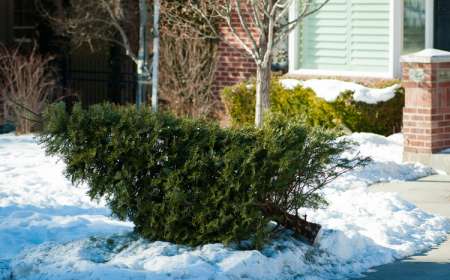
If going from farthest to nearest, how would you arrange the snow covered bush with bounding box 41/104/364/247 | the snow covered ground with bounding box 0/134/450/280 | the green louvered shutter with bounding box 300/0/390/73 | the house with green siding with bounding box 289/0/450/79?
the green louvered shutter with bounding box 300/0/390/73
the house with green siding with bounding box 289/0/450/79
the snow covered bush with bounding box 41/104/364/247
the snow covered ground with bounding box 0/134/450/280

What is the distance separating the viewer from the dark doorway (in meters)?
15.3

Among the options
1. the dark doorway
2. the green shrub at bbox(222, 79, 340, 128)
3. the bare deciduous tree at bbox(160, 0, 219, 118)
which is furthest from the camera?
the bare deciduous tree at bbox(160, 0, 219, 118)

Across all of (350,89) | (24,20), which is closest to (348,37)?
(350,89)

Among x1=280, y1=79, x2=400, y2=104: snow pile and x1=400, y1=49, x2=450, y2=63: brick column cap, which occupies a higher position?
x1=400, y1=49, x2=450, y2=63: brick column cap

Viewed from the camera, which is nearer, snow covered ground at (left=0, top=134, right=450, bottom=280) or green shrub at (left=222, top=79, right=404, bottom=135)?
snow covered ground at (left=0, top=134, right=450, bottom=280)

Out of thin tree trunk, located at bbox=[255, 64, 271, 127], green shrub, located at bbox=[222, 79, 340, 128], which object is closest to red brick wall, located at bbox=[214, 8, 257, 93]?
green shrub, located at bbox=[222, 79, 340, 128]

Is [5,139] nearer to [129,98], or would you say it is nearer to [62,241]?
[129,98]

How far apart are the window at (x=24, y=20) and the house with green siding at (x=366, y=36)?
5814 mm

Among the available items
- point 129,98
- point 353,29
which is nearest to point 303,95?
point 353,29

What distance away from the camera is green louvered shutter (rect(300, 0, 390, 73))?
51.7 ft

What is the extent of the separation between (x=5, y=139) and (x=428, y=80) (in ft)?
20.3

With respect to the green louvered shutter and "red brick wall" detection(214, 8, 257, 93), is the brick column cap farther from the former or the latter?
"red brick wall" detection(214, 8, 257, 93)

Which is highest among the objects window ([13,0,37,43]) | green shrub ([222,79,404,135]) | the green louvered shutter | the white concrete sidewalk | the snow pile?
window ([13,0,37,43])

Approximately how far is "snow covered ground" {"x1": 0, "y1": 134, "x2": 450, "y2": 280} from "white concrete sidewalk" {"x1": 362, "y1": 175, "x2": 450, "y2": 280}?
13cm
